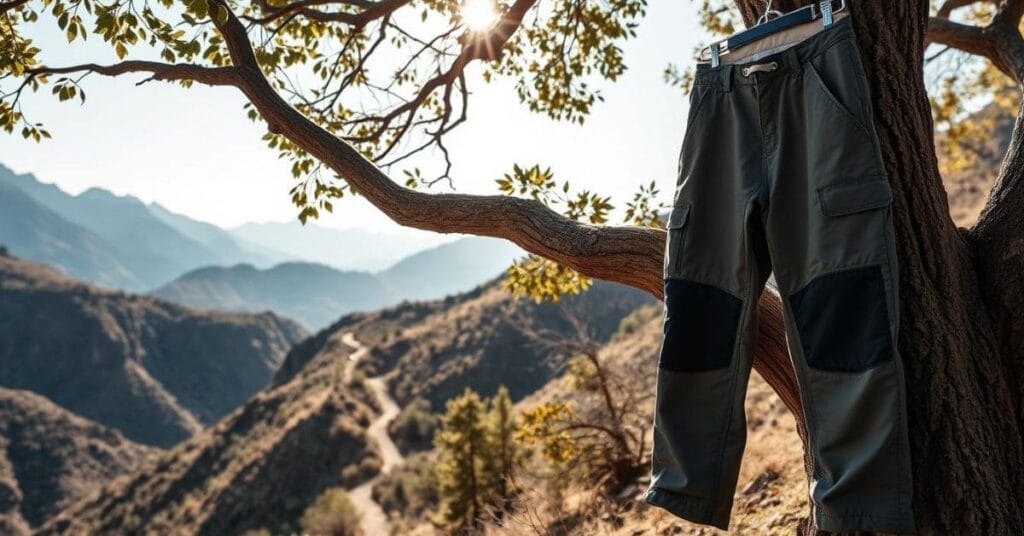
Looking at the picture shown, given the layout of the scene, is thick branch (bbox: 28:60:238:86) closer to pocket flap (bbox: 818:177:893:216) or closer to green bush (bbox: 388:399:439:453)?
pocket flap (bbox: 818:177:893:216)

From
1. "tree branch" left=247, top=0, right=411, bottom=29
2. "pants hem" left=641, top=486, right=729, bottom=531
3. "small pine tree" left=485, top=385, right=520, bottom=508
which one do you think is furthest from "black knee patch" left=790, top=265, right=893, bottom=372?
"small pine tree" left=485, top=385, right=520, bottom=508

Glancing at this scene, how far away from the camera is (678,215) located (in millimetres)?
2168

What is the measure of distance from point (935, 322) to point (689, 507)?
0.94m

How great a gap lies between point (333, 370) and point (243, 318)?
10643cm

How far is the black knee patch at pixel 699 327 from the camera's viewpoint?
2074mm

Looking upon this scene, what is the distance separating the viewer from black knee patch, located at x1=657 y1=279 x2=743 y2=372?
2074 mm

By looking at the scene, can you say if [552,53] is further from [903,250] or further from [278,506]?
[278,506]

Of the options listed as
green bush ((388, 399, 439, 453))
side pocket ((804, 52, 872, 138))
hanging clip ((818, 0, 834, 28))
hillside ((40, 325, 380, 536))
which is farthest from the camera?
green bush ((388, 399, 439, 453))

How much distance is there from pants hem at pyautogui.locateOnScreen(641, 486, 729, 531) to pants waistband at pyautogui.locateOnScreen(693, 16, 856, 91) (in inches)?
53.3

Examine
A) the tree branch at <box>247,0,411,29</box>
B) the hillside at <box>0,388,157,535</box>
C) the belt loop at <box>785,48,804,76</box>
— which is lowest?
the hillside at <box>0,388,157,535</box>

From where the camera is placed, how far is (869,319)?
5.88ft

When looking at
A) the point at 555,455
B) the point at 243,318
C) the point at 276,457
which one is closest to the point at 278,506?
the point at 276,457

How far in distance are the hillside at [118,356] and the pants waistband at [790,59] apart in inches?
4246

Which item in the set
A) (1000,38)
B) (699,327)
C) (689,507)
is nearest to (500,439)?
(1000,38)
